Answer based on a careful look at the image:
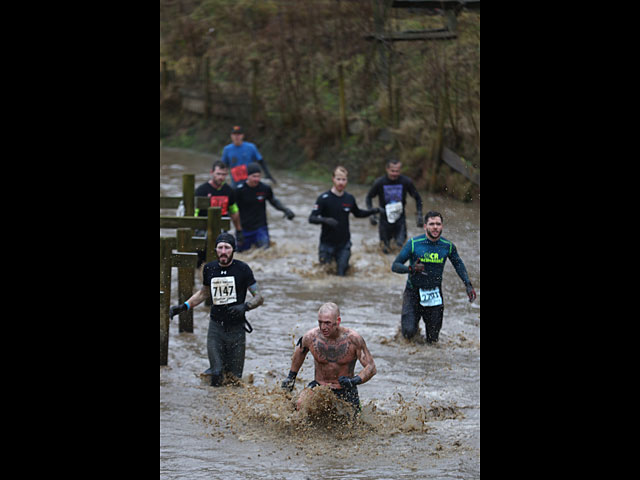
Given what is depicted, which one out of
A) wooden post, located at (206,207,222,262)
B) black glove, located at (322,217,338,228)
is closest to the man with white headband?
wooden post, located at (206,207,222,262)

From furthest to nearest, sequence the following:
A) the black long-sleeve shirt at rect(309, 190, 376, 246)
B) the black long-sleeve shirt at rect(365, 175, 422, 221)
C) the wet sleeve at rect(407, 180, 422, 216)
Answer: the black long-sleeve shirt at rect(365, 175, 422, 221) < the wet sleeve at rect(407, 180, 422, 216) < the black long-sleeve shirt at rect(309, 190, 376, 246)

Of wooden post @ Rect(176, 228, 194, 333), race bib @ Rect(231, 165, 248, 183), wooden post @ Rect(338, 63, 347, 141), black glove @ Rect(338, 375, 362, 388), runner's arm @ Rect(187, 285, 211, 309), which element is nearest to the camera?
black glove @ Rect(338, 375, 362, 388)

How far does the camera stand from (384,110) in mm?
24766

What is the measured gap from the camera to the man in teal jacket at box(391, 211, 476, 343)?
9.96 metres

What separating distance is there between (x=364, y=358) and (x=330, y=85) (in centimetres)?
2150

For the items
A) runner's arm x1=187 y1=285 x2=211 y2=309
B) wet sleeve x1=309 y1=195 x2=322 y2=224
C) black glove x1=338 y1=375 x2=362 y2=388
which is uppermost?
wet sleeve x1=309 y1=195 x2=322 y2=224

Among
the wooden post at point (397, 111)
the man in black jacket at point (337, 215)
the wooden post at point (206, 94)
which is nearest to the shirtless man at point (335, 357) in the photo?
the man in black jacket at point (337, 215)

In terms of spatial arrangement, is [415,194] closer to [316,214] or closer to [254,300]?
[316,214]

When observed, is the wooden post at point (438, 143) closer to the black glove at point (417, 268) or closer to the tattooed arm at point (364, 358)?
the black glove at point (417, 268)

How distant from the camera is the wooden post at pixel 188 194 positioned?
1334cm

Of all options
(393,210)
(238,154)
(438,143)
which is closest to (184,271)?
(393,210)

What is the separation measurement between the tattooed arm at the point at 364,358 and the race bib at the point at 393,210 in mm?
6988

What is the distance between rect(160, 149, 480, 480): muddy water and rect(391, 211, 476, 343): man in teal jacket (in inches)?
17.3

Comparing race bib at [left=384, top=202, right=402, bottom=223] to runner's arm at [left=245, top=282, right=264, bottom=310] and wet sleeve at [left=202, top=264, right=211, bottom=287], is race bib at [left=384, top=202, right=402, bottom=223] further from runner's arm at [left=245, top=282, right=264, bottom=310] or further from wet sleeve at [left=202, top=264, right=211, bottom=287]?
wet sleeve at [left=202, top=264, right=211, bottom=287]
